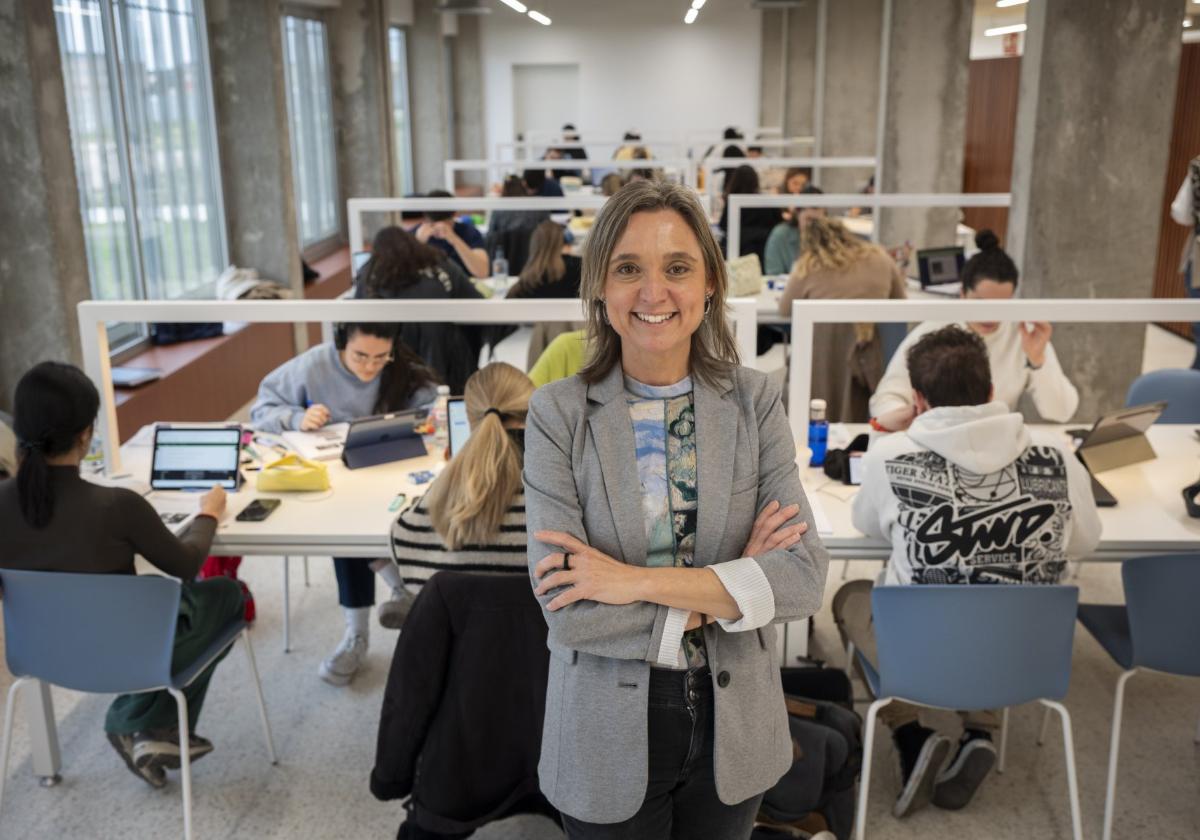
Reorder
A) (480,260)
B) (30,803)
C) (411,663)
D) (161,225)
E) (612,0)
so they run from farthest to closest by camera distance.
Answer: (612,0)
(480,260)
(161,225)
(30,803)
(411,663)

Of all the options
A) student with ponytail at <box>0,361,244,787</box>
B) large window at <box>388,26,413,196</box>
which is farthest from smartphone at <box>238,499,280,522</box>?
large window at <box>388,26,413,196</box>

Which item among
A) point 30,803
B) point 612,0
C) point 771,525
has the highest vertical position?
point 612,0

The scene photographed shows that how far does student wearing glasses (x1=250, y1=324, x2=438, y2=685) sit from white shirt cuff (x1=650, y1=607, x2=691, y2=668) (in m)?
2.03

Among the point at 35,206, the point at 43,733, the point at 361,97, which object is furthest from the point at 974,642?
the point at 361,97

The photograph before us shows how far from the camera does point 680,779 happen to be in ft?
5.24

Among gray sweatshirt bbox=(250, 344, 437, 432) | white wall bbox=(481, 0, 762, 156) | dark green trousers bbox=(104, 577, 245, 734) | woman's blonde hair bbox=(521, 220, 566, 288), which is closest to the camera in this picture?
dark green trousers bbox=(104, 577, 245, 734)

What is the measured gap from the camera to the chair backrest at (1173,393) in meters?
3.73

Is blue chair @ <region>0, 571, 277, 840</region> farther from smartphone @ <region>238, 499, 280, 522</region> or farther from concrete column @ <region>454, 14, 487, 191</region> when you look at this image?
concrete column @ <region>454, 14, 487, 191</region>

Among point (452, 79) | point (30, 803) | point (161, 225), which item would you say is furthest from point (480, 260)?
point (452, 79)

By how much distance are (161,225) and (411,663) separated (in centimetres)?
483

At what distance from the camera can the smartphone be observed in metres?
2.92

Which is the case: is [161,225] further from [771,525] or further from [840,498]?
[771,525]

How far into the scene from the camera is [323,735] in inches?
126

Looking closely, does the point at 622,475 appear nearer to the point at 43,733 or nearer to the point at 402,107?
the point at 43,733
